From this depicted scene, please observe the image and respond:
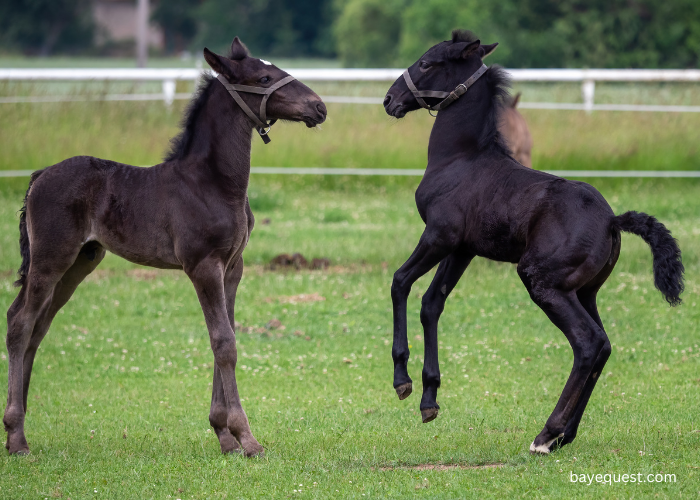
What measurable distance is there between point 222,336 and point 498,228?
1972mm

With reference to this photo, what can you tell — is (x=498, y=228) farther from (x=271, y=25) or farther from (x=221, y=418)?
(x=271, y=25)

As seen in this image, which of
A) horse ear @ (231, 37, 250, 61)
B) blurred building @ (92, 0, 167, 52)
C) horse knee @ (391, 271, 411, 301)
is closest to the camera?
horse ear @ (231, 37, 250, 61)

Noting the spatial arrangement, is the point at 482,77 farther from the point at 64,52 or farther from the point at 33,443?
the point at 64,52

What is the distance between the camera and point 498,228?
579 centimetres

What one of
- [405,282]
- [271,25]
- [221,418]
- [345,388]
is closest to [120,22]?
[271,25]

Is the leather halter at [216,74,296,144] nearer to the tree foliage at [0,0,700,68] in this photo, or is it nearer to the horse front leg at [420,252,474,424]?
the horse front leg at [420,252,474,424]

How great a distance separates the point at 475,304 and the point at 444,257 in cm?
445

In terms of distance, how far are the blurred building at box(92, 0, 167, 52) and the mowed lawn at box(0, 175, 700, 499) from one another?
180 ft

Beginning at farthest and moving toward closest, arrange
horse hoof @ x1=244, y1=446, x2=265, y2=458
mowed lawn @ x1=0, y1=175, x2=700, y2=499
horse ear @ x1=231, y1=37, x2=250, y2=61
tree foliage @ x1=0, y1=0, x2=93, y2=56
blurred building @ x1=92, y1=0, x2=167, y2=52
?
blurred building @ x1=92, y1=0, x2=167, y2=52 → tree foliage @ x1=0, y1=0, x2=93, y2=56 → horse ear @ x1=231, y1=37, x2=250, y2=61 → horse hoof @ x1=244, y1=446, x2=265, y2=458 → mowed lawn @ x1=0, y1=175, x2=700, y2=499

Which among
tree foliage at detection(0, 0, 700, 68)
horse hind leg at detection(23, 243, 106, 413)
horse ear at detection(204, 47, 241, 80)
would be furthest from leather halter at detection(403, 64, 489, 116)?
tree foliage at detection(0, 0, 700, 68)

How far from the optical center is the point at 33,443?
6.29m

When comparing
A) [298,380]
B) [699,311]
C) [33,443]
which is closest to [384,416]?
[298,380]

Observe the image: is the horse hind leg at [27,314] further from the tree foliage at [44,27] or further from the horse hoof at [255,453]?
the tree foliage at [44,27]

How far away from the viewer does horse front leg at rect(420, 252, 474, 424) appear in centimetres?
595
